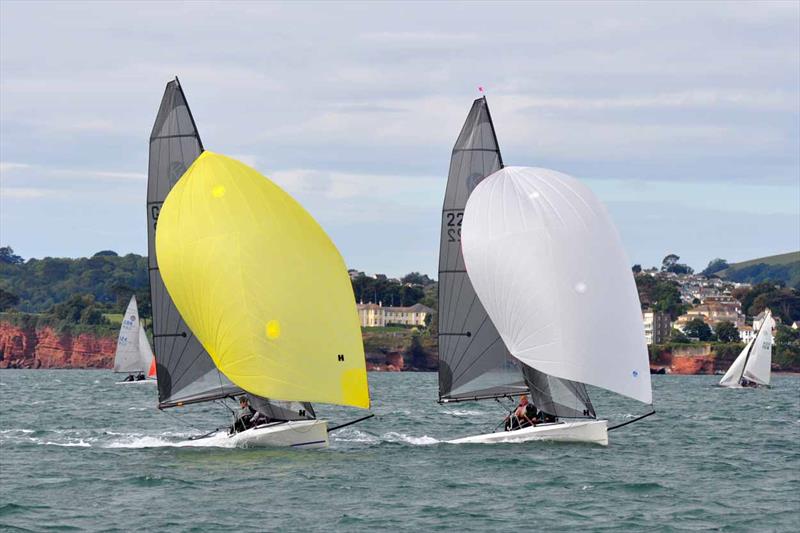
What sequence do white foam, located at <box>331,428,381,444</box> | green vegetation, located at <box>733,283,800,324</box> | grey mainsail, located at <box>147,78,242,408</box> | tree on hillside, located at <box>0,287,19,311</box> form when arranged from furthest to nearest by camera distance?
green vegetation, located at <box>733,283,800,324</box>, tree on hillside, located at <box>0,287,19,311</box>, white foam, located at <box>331,428,381,444</box>, grey mainsail, located at <box>147,78,242,408</box>

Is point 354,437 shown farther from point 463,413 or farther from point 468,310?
point 463,413

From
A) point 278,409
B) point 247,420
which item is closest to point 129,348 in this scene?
point 247,420

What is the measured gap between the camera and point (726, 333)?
164875mm

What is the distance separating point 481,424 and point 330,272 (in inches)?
509

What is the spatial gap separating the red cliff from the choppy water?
119m

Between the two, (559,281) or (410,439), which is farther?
(410,439)

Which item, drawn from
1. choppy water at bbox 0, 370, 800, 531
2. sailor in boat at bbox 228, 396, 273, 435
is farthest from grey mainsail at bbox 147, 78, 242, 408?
choppy water at bbox 0, 370, 800, 531

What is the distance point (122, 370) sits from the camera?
314ft

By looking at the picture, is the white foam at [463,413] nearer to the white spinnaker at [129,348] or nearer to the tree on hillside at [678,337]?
the white spinnaker at [129,348]

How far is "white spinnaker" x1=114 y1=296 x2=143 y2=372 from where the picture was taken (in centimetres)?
9469

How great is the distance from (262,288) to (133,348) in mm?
69215

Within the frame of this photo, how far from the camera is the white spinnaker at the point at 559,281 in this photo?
1163 inches

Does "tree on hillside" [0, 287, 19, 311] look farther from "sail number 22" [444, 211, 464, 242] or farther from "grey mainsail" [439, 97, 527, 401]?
"sail number 22" [444, 211, 464, 242]

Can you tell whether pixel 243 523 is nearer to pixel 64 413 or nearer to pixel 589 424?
pixel 589 424
